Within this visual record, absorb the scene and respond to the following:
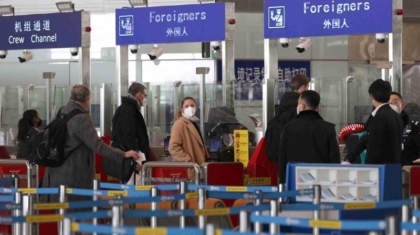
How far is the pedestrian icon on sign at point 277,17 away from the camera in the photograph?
13305 mm

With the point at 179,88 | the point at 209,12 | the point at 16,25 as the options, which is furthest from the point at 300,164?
the point at 16,25

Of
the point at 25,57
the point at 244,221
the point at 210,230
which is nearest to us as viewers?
the point at 210,230

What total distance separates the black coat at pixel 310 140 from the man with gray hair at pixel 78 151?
152cm

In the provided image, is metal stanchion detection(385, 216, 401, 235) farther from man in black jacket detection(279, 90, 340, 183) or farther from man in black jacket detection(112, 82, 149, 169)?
man in black jacket detection(112, 82, 149, 169)

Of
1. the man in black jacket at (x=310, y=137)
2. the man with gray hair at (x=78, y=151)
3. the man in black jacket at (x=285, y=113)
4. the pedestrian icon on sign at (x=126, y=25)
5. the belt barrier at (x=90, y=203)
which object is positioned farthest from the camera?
the pedestrian icon on sign at (x=126, y=25)

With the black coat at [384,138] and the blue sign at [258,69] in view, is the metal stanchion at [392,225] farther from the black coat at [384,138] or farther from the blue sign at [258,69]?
the blue sign at [258,69]

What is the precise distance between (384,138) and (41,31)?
831 centimetres

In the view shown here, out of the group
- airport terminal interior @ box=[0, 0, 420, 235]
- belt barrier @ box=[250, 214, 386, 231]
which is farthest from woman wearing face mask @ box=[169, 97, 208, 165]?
belt barrier @ box=[250, 214, 386, 231]

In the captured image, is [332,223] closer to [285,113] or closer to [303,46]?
[285,113]

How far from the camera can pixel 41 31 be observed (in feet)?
52.7

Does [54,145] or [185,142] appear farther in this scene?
[185,142]

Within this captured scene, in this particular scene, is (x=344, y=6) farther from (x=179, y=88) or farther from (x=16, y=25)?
(x=16, y=25)

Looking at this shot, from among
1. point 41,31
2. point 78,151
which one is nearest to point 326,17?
point 78,151

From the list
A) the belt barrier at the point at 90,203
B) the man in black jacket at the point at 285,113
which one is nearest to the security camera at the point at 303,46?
the man in black jacket at the point at 285,113
